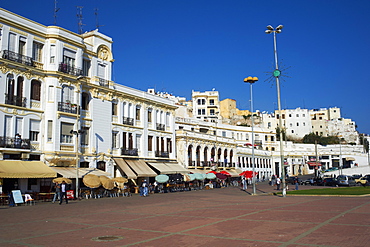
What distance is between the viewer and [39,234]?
12883mm

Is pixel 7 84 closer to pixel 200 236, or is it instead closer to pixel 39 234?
pixel 39 234

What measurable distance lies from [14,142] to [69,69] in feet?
29.9

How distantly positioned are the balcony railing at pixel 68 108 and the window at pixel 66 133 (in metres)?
1.35

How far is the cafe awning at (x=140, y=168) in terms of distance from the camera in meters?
41.9

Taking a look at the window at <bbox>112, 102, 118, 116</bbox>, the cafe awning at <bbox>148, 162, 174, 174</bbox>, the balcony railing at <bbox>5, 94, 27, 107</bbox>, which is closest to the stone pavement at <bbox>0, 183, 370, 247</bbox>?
the balcony railing at <bbox>5, 94, 27, 107</bbox>

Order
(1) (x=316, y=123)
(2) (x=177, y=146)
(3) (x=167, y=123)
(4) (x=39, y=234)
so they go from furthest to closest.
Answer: (1) (x=316, y=123) < (2) (x=177, y=146) < (3) (x=167, y=123) < (4) (x=39, y=234)

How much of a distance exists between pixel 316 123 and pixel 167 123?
12040 cm

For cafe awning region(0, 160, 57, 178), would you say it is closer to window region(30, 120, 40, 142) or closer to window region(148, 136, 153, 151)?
window region(30, 120, 40, 142)

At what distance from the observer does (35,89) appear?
1313 inches

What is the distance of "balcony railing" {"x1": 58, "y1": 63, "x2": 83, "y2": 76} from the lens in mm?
34753

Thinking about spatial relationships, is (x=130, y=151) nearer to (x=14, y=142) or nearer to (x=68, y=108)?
(x=68, y=108)

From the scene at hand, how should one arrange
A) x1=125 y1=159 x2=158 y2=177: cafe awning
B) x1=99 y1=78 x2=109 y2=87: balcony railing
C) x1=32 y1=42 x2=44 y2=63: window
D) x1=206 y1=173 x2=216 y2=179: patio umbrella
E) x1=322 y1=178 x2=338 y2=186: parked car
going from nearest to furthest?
x1=32 y1=42 x2=44 y2=63: window
x1=99 y1=78 x2=109 y2=87: balcony railing
x1=125 y1=159 x2=158 y2=177: cafe awning
x1=206 y1=173 x2=216 y2=179: patio umbrella
x1=322 y1=178 x2=338 y2=186: parked car

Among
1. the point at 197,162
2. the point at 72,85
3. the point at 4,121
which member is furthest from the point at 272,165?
the point at 4,121

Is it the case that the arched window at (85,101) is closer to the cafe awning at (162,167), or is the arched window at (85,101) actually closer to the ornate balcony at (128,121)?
the ornate balcony at (128,121)
